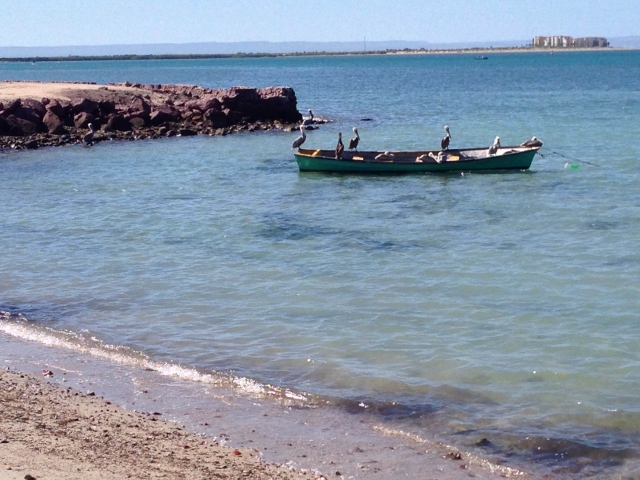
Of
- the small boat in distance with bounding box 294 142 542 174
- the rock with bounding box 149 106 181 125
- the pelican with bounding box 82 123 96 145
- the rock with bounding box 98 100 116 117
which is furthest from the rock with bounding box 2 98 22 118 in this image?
the small boat in distance with bounding box 294 142 542 174

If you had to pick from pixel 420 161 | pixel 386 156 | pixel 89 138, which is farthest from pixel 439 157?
pixel 89 138

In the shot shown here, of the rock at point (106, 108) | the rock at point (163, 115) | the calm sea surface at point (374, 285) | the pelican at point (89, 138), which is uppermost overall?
the rock at point (106, 108)

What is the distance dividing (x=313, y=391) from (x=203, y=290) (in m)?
4.93

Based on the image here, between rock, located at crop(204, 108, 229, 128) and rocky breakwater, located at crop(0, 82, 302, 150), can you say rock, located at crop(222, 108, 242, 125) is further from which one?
rock, located at crop(204, 108, 229, 128)

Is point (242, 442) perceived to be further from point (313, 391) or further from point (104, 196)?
point (104, 196)

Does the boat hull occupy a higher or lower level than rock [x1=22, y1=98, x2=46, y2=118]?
lower

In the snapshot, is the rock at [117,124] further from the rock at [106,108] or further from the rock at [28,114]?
the rock at [28,114]

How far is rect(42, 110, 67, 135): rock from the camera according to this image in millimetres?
38156

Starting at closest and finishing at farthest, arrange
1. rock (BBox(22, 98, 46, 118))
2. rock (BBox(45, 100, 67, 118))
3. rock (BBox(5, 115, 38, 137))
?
rock (BBox(5, 115, 38, 137)) → rock (BBox(22, 98, 46, 118)) → rock (BBox(45, 100, 67, 118))

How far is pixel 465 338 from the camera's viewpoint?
12422 millimetres

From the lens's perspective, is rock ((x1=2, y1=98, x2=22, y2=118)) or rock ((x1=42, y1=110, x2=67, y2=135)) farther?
rock ((x1=42, y1=110, x2=67, y2=135))

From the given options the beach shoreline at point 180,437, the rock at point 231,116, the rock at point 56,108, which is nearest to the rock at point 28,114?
the rock at point 56,108

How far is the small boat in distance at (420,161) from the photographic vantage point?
88.9 ft

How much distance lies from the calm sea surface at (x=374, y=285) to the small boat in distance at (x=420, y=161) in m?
0.41
